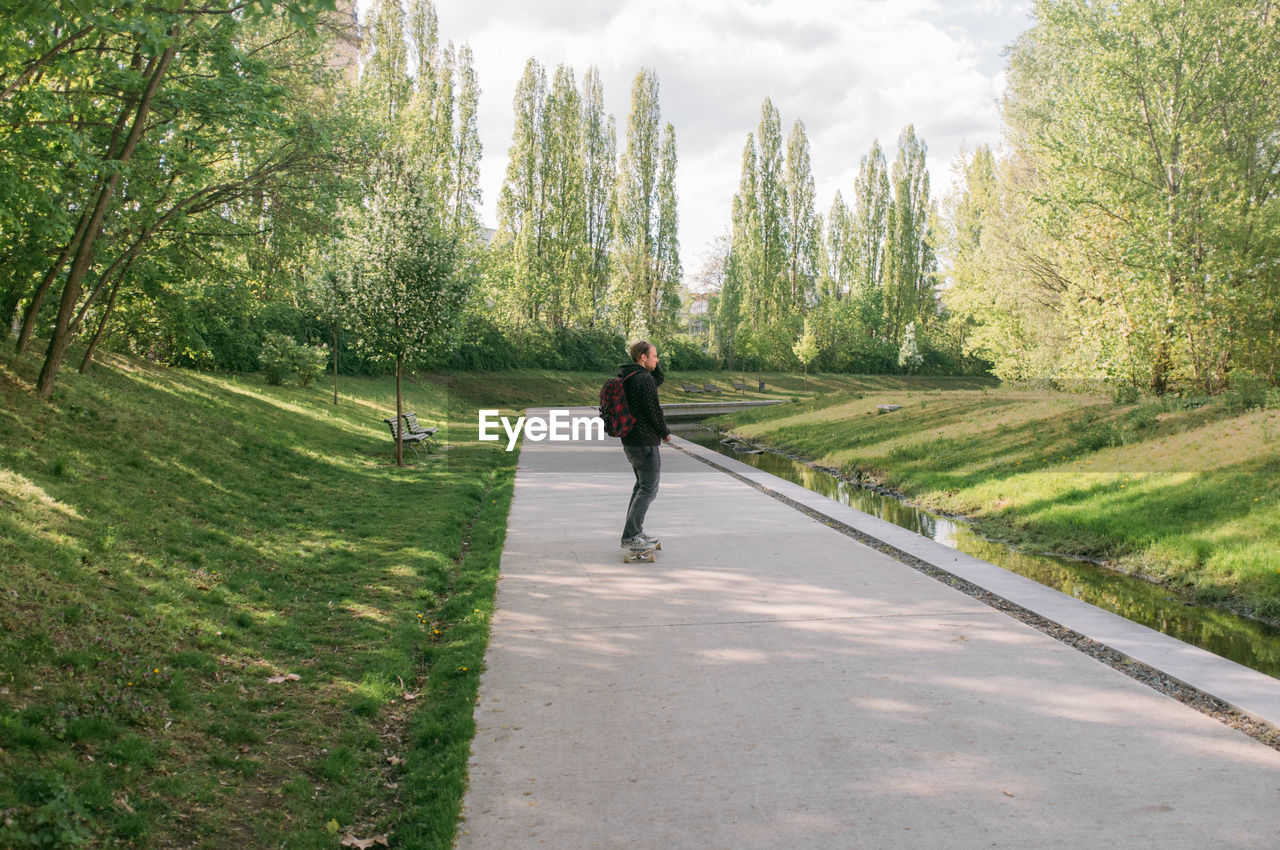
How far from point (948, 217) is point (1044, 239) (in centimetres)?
1388

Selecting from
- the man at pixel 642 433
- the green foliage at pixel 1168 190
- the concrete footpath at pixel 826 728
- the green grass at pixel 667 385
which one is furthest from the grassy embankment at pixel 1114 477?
the green grass at pixel 667 385

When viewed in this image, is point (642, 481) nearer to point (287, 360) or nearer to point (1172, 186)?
point (1172, 186)

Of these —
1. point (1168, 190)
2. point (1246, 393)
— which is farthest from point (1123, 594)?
point (1168, 190)

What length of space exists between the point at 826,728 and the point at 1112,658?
7.83 ft

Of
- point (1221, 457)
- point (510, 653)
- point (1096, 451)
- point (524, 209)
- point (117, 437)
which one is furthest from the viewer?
point (524, 209)

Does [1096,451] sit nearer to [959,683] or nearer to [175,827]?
[959,683]

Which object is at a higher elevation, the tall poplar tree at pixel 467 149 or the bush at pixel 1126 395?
the tall poplar tree at pixel 467 149

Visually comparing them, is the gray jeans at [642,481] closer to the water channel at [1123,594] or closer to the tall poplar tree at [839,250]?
the water channel at [1123,594]

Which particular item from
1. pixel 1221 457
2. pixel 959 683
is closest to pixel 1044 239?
pixel 1221 457

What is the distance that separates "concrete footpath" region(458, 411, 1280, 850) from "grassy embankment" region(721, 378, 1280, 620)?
271 centimetres

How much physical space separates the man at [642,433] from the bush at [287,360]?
1782 cm

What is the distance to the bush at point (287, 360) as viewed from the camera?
909 inches

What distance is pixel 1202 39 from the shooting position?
15.2 metres

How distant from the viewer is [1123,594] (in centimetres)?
793
